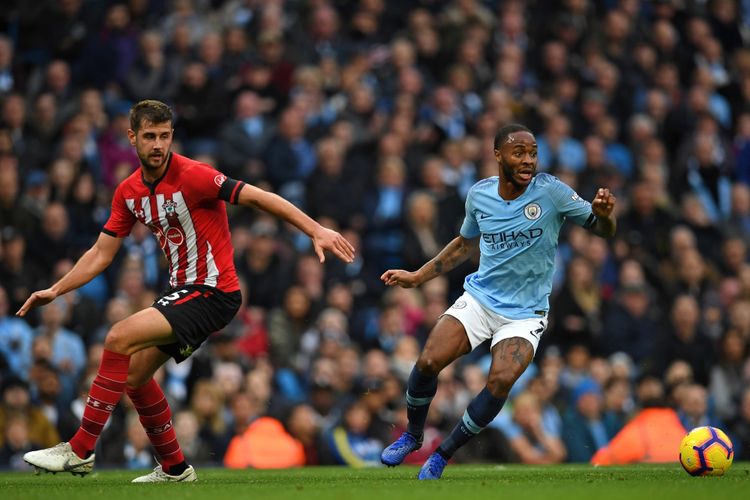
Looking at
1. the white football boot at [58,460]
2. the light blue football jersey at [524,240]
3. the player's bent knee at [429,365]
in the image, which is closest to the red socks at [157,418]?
the white football boot at [58,460]

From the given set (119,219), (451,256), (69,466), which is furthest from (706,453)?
(119,219)

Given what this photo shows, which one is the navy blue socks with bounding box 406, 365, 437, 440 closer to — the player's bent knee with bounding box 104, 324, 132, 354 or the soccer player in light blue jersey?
the soccer player in light blue jersey

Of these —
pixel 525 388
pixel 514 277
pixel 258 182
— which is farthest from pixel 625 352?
pixel 514 277

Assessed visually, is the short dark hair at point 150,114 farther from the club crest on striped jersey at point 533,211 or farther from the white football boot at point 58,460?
the club crest on striped jersey at point 533,211

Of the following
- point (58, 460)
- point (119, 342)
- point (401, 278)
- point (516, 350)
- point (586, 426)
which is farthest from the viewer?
point (586, 426)

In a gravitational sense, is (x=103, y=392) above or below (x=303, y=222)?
below

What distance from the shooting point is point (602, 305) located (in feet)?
49.9

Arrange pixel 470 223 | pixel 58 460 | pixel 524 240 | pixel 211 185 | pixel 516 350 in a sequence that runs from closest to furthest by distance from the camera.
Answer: pixel 58 460 < pixel 211 185 < pixel 516 350 < pixel 524 240 < pixel 470 223

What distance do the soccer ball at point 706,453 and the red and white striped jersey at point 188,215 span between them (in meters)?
3.40

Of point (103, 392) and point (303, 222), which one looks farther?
point (103, 392)

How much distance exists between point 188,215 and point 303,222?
0.97 meters

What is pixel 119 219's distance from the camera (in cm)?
914

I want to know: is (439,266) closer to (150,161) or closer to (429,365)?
(429,365)

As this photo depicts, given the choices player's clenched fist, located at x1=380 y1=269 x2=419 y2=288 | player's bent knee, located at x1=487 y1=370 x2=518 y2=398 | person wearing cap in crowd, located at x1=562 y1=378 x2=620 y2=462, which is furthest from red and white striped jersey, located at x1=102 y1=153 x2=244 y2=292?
person wearing cap in crowd, located at x1=562 y1=378 x2=620 y2=462
